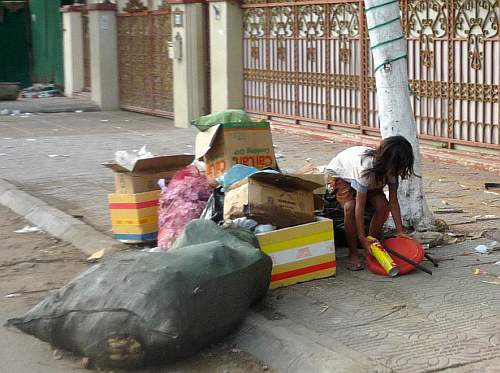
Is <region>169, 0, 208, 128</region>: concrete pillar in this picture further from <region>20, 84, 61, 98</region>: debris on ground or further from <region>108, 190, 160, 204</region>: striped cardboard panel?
<region>108, 190, 160, 204</region>: striped cardboard panel

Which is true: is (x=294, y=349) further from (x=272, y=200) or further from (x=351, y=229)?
(x=351, y=229)

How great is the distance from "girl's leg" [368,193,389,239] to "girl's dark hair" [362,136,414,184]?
33 centimetres

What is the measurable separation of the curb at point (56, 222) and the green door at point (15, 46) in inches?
762

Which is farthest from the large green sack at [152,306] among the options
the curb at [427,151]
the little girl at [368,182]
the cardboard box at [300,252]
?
the curb at [427,151]

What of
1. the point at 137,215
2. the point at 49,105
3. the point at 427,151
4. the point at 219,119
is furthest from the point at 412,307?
the point at 49,105

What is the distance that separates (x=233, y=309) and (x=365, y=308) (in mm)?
906

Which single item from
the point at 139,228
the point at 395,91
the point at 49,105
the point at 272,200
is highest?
the point at 395,91

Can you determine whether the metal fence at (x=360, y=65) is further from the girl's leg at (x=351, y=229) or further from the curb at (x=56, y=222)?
the curb at (x=56, y=222)

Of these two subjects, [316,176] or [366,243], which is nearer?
[366,243]

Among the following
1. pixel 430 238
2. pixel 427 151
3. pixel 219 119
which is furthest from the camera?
pixel 427 151

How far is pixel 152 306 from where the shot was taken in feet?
15.7

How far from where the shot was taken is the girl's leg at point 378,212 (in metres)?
6.64

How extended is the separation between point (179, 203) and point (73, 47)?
17.7m

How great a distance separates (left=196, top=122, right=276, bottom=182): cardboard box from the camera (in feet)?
23.6
